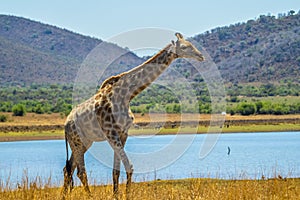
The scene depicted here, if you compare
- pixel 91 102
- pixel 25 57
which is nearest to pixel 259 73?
pixel 25 57

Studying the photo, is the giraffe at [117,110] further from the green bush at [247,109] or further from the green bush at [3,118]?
the green bush at [247,109]

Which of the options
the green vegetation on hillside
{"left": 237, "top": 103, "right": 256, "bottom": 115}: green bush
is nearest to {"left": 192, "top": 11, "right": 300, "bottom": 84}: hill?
the green vegetation on hillside

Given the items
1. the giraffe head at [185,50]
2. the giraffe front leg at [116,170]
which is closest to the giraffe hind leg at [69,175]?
the giraffe front leg at [116,170]

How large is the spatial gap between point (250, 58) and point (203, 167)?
234 feet

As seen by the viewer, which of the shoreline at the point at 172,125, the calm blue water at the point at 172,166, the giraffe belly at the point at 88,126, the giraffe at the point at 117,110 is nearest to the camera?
the giraffe at the point at 117,110

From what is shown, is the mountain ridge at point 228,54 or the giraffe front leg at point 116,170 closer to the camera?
the giraffe front leg at point 116,170

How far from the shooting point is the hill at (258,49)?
8294 centimetres

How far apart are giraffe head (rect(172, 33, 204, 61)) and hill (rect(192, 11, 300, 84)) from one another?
231 ft

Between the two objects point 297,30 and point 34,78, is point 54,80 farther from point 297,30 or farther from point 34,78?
point 297,30

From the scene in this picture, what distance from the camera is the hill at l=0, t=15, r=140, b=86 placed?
310 ft

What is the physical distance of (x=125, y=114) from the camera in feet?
33.1

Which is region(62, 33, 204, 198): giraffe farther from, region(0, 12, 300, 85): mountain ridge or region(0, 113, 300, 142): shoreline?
region(0, 12, 300, 85): mountain ridge

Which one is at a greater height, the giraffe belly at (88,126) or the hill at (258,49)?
the hill at (258,49)

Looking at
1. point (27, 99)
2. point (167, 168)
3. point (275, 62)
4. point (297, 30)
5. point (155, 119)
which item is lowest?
point (167, 168)
